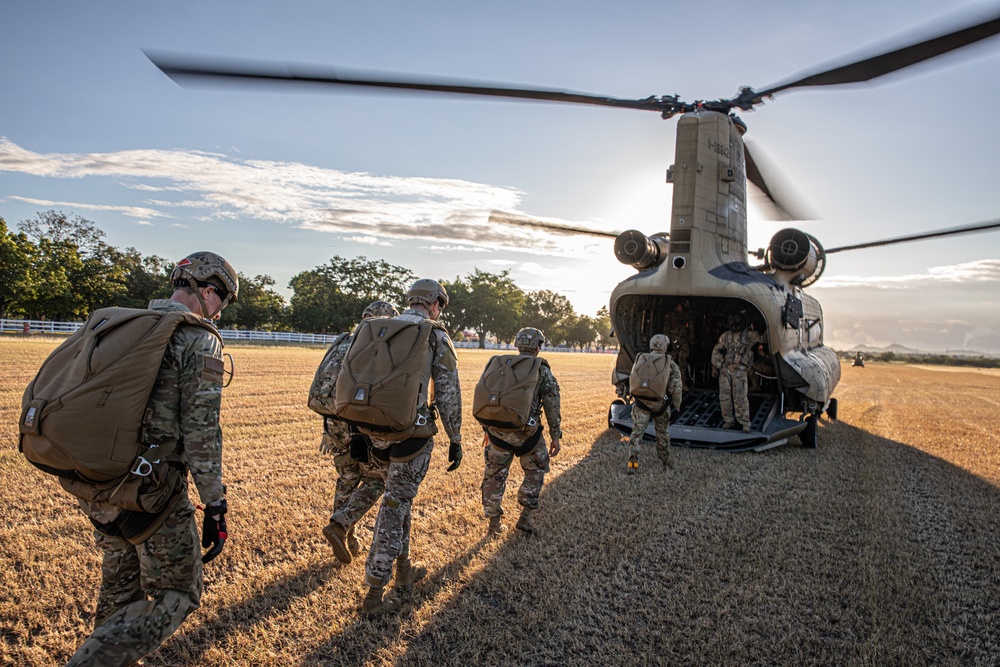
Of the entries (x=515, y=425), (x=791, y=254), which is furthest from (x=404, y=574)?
(x=791, y=254)

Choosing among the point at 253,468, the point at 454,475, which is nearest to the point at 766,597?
the point at 454,475

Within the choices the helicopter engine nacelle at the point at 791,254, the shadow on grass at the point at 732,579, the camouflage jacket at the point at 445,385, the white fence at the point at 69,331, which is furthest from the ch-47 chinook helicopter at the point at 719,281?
the white fence at the point at 69,331

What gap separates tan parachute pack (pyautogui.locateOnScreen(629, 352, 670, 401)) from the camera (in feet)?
25.4

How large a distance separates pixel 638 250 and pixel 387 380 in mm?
7365

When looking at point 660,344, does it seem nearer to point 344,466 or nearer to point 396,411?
point 344,466

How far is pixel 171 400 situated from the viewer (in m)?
2.76

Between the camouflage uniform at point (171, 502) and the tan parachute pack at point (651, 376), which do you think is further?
the tan parachute pack at point (651, 376)

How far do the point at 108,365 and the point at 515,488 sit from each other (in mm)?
4986

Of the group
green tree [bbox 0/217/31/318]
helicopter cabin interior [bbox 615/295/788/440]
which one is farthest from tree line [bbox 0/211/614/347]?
helicopter cabin interior [bbox 615/295/788/440]

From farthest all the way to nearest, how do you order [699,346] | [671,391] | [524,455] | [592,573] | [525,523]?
[699,346] → [671,391] → [524,455] → [525,523] → [592,573]

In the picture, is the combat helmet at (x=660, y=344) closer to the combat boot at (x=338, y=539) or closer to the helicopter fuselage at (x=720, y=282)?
the helicopter fuselage at (x=720, y=282)

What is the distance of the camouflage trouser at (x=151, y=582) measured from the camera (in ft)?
8.57

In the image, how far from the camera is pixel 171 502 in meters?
2.77

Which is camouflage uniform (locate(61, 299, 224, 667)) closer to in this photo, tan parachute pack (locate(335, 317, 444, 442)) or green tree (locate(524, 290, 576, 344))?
tan parachute pack (locate(335, 317, 444, 442))
